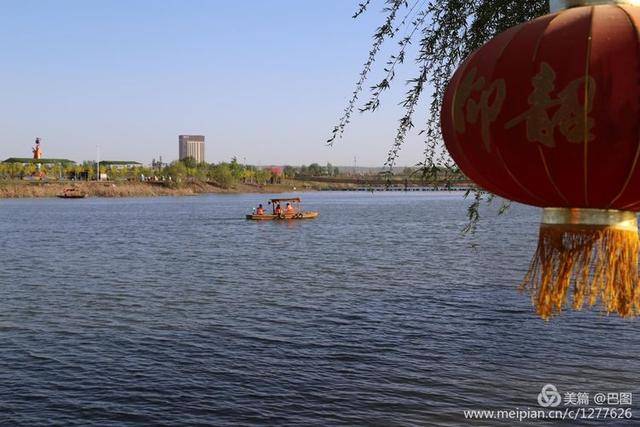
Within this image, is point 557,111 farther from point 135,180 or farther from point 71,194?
point 135,180

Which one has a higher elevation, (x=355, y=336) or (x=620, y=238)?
(x=620, y=238)

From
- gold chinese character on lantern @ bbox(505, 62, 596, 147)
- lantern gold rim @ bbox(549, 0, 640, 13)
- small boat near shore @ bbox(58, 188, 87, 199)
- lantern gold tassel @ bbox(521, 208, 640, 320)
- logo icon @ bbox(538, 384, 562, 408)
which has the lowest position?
logo icon @ bbox(538, 384, 562, 408)

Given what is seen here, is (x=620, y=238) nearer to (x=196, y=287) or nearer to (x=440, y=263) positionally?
(x=196, y=287)

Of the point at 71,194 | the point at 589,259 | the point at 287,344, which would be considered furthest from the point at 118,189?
the point at 589,259

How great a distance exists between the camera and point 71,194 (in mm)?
109625

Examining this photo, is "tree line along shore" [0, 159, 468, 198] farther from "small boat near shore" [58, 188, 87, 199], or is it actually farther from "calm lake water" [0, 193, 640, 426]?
"calm lake water" [0, 193, 640, 426]

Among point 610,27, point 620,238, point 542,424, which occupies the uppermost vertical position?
point 610,27

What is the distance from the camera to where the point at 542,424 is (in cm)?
1191

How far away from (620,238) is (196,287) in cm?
2300

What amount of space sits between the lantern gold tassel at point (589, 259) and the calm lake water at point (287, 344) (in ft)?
25.8

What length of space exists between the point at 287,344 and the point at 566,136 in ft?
48.6

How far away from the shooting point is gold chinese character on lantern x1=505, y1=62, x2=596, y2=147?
70.2 inches

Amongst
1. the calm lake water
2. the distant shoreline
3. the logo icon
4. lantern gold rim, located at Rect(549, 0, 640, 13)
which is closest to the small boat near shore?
the distant shoreline

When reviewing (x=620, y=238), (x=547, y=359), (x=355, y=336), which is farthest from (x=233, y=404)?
(x=620, y=238)
